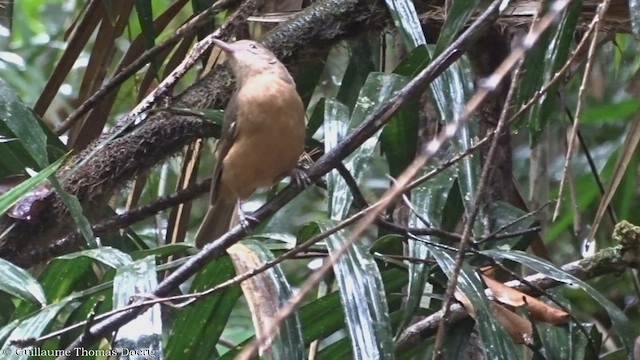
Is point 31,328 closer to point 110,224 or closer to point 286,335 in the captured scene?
point 286,335

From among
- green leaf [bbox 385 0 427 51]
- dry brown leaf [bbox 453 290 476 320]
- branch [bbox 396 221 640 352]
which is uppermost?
green leaf [bbox 385 0 427 51]

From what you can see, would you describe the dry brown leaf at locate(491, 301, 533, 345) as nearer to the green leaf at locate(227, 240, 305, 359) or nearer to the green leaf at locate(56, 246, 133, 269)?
the green leaf at locate(227, 240, 305, 359)

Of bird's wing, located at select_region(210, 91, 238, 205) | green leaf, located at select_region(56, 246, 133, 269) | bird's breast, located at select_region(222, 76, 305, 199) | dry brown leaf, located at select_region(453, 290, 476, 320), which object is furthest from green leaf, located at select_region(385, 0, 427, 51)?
green leaf, located at select_region(56, 246, 133, 269)

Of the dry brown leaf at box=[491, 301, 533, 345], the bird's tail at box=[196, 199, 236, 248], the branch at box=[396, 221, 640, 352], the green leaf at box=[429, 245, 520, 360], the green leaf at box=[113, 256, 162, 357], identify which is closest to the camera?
the green leaf at box=[113, 256, 162, 357]

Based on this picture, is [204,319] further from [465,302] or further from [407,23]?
[407,23]

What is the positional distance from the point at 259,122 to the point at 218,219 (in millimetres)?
641

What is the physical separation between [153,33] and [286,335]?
1634 millimetres

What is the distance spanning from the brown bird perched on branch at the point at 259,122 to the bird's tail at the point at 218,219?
26 cm

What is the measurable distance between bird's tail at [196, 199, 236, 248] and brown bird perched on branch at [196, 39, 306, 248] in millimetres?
256

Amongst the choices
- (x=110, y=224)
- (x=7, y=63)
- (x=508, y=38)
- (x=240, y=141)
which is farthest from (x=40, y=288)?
(x=7, y=63)

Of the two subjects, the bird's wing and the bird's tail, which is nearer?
the bird's wing

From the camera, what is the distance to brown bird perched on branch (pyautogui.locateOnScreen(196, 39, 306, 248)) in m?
2.92

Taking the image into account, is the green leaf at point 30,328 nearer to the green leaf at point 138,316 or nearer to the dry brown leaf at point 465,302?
the green leaf at point 138,316

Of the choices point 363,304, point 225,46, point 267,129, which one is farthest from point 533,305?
point 225,46
